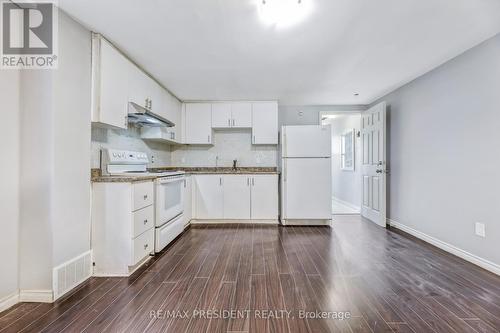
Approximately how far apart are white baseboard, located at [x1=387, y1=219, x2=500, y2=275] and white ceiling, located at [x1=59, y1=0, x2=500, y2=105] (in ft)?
7.07

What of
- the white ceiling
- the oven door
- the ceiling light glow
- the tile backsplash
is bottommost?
the oven door

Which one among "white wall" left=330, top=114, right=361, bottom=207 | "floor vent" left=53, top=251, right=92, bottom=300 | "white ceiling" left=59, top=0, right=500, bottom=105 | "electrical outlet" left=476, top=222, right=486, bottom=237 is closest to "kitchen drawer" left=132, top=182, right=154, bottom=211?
"floor vent" left=53, top=251, right=92, bottom=300

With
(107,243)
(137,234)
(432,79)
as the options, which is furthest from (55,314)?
(432,79)

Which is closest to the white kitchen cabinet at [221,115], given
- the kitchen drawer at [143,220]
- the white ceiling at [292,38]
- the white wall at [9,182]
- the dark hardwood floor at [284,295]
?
the white ceiling at [292,38]

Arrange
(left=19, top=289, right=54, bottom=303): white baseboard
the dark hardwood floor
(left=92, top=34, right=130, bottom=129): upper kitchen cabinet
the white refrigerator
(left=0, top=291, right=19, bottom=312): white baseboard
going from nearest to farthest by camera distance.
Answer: the dark hardwood floor
(left=0, top=291, right=19, bottom=312): white baseboard
(left=19, top=289, right=54, bottom=303): white baseboard
(left=92, top=34, right=130, bottom=129): upper kitchen cabinet
the white refrigerator

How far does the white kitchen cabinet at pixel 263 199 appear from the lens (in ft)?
13.0

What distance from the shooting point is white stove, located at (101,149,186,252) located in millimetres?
2422

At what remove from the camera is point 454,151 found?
2.62 metres

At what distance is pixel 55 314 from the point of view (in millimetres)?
1551

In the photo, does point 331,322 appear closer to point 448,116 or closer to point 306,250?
point 306,250

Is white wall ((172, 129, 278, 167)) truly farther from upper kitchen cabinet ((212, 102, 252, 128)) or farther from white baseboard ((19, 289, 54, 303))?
white baseboard ((19, 289, 54, 303))

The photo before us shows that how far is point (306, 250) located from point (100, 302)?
6.75 feet

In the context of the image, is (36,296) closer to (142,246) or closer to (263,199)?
(142,246)

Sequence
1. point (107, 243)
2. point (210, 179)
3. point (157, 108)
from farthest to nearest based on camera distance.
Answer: point (210, 179)
point (157, 108)
point (107, 243)
